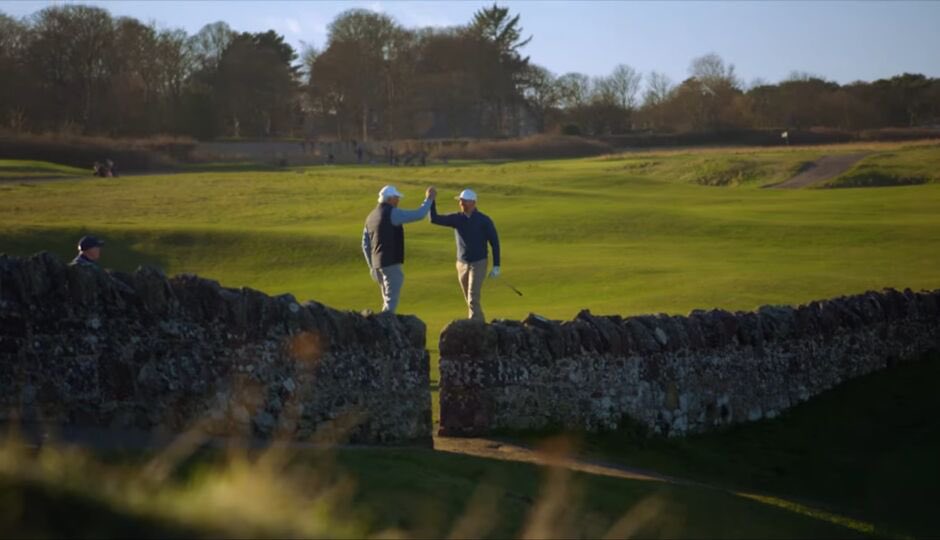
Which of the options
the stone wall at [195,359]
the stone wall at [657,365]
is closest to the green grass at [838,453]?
the stone wall at [657,365]

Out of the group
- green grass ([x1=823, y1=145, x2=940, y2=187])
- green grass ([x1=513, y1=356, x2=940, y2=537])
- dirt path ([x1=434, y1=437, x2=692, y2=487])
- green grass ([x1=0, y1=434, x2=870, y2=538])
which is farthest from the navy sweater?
green grass ([x1=823, y1=145, x2=940, y2=187])

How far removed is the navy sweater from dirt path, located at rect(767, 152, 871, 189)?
49992 millimetres

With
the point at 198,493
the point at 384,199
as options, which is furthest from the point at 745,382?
the point at 198,493

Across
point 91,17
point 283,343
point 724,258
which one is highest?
point 91,17

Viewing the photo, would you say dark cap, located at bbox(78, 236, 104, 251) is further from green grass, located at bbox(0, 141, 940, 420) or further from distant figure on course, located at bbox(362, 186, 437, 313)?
green grass, located at bbox(0, 141, 940, 420)

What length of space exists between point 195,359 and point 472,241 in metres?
8.18

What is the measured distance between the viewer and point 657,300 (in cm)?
2667

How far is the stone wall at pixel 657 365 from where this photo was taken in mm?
13609

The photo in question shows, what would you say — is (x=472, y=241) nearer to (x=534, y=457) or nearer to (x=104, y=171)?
(x=534, y=457)

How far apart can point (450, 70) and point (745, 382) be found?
131444 mm

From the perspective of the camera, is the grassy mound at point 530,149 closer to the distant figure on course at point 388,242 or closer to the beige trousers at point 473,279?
the beige trousers at point 473,279

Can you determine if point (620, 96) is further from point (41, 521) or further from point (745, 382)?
point (41, 521)

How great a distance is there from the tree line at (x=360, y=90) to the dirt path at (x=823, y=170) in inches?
1687

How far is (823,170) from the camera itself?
6975 centimetres
